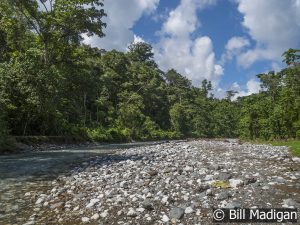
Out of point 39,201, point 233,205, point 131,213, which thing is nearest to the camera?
point 233,205

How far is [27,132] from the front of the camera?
1166 inches

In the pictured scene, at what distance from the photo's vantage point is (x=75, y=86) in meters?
42.9

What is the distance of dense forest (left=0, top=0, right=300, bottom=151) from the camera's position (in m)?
27.5

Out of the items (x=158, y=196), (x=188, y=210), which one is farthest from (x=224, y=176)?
(x=188, y=210)

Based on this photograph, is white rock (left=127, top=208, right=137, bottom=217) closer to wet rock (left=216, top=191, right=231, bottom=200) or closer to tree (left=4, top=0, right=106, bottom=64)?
wet rock (left=216, top=191, right=231, bottom=200)

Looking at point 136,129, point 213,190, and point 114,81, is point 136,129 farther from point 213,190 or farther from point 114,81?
point 213,190

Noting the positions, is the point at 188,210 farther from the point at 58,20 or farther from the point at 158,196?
the point at 58,20

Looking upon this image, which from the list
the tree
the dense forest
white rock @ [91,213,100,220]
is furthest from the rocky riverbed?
the tree

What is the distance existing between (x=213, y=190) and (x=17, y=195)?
541 centimetres

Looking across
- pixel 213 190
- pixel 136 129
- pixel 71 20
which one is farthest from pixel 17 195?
pixel 136 129

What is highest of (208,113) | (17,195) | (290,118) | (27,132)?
(208,113)

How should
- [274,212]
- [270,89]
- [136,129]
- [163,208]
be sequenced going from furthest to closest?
1. [270,89]
2. [136,129]
3. [163,208]
4. [274,212]

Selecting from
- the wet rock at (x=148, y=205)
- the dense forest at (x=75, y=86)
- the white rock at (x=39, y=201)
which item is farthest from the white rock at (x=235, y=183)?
the dense forest at (x=75, y=86)

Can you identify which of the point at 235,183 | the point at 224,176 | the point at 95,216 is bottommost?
the point at 95,216
